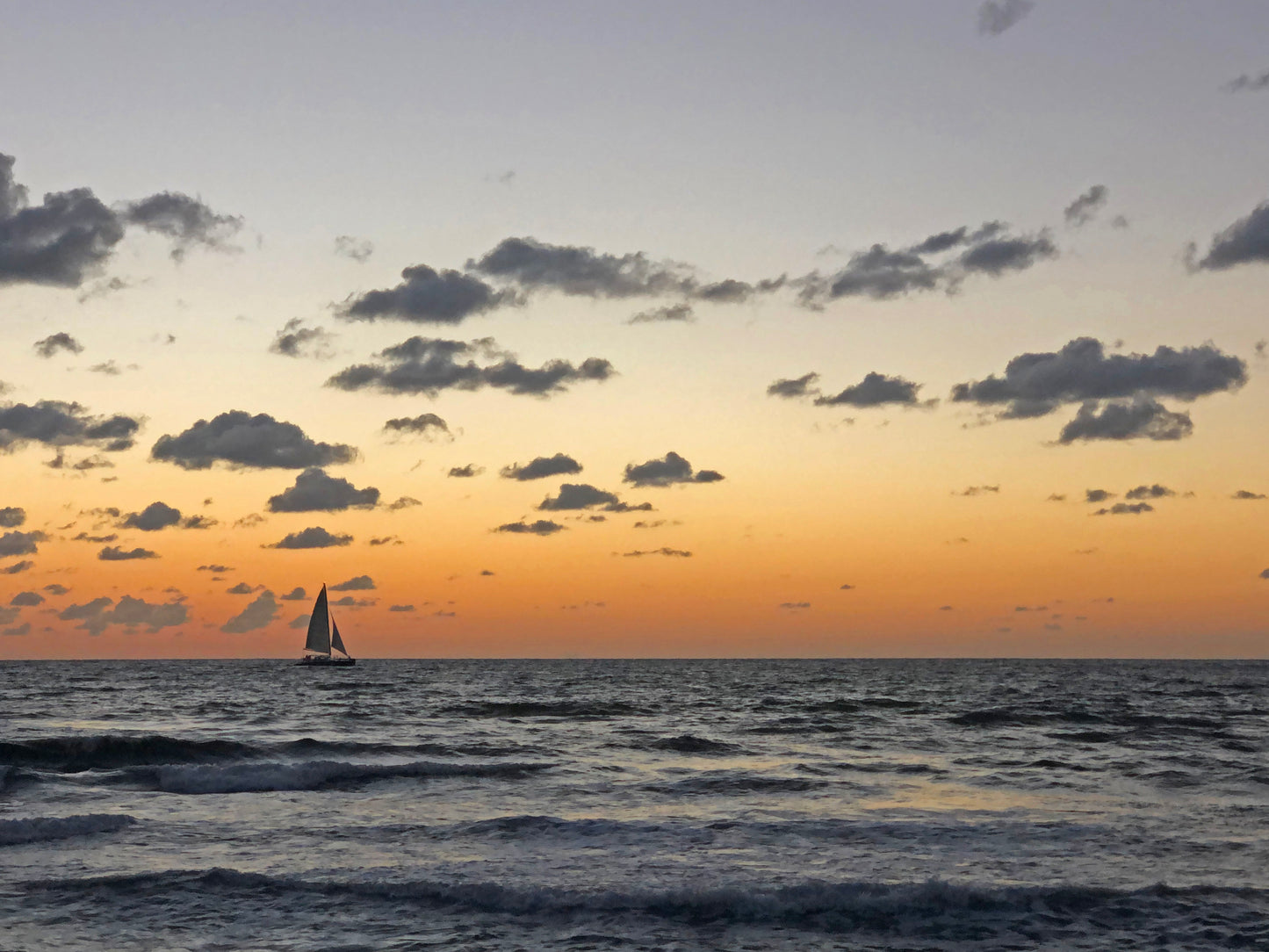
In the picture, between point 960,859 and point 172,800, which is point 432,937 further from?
point 172,800

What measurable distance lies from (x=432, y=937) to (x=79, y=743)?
32792mm

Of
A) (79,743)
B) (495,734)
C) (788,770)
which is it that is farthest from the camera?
(495,734)

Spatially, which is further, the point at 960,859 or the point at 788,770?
the point at 788,770

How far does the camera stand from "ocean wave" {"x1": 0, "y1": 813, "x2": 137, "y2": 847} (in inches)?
916

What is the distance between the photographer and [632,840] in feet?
78.5

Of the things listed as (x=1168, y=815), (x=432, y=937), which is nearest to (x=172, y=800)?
(x=432, y=937)

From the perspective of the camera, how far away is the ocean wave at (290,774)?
107 feet

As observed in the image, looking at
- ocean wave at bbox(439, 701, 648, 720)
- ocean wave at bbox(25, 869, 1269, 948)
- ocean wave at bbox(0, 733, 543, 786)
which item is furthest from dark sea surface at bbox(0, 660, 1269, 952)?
ocean wave at bbox(439, 701, 648, 720)

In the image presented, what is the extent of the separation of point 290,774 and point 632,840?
15.4 meters

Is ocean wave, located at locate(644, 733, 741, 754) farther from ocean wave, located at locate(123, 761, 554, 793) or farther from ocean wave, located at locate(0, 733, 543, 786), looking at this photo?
ocean wave, located at locate(123, 761, 554, 793)

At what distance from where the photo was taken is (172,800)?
29453 millimetres

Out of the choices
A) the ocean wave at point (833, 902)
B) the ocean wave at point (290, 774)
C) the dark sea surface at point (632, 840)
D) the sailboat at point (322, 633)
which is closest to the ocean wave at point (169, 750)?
the dark sea surface at point (632, 840)

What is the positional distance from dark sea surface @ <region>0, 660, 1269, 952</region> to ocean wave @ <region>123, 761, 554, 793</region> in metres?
0.15

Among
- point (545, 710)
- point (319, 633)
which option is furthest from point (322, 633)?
point (545, 710)
